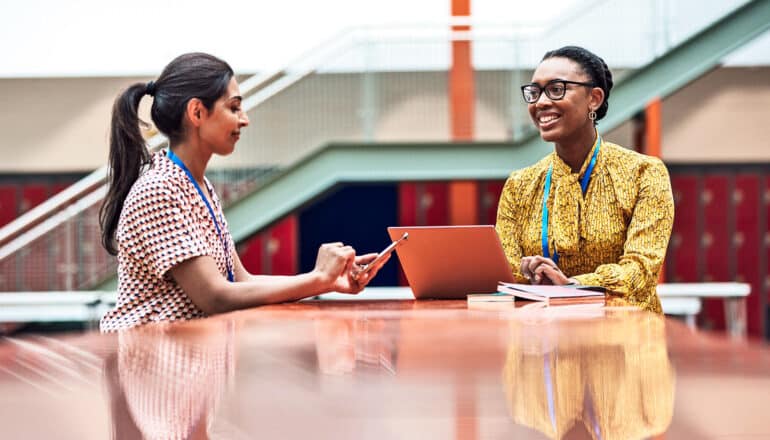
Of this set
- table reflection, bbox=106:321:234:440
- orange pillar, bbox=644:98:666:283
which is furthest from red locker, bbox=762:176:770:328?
table reflection, bbox=106:321:234:440

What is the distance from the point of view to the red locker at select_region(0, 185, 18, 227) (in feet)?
27.4

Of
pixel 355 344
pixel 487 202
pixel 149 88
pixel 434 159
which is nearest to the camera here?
pixel 355 344

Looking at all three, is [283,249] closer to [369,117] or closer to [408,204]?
[408,204]

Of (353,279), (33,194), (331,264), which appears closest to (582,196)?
(353,279)

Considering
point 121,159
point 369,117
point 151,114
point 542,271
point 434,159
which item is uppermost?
point 369,117

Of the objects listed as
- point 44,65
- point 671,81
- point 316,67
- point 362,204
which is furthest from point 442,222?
point 44,65

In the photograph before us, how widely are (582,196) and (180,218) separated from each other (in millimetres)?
1075

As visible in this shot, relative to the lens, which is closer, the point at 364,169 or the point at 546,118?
the point at 546,118

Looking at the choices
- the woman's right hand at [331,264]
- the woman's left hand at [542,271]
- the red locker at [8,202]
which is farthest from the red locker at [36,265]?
the woman's left hand at [542,271]

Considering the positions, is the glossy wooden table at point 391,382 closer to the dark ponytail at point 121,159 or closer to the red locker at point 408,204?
the dark ponytail at point 121,159

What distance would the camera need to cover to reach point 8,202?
8414 millimetres

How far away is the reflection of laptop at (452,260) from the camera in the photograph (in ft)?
5.98

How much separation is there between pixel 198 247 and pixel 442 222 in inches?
277

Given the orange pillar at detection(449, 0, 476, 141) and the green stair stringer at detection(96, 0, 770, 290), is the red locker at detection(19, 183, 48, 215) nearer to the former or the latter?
the green stair stringer at detection(96, 0, 770, 290)
